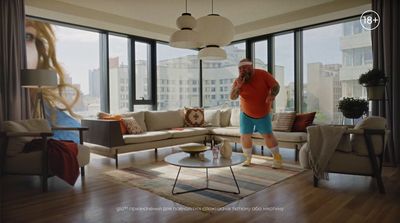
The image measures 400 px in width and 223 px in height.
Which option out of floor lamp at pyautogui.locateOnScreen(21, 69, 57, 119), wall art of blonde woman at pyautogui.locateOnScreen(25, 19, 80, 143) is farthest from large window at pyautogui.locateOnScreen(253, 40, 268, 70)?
floor lamp at pyautogui.locateOnScreen(21, 69, 57, 119)

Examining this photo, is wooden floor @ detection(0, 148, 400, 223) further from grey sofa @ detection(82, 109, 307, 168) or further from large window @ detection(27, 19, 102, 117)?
large window @ detection(27, 19, 102, 117)

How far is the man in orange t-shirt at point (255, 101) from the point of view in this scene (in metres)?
3.90

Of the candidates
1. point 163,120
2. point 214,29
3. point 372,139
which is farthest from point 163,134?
point 372,139

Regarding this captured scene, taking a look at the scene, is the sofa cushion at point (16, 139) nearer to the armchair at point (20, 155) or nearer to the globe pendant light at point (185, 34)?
the armchair at point (20, 155)

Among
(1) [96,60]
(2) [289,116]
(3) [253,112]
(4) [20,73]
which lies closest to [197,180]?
(3) [253,112]

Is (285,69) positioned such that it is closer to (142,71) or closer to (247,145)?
(247,145)

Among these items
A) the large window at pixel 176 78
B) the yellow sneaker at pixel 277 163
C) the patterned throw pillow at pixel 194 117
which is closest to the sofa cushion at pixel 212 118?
the patterned throw pillow at pixel 194 117

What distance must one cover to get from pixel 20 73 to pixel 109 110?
185 centimetres

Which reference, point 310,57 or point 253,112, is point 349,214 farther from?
point 310,57

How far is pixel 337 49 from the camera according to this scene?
4.93 m

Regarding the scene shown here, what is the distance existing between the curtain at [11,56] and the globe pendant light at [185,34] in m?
2.32

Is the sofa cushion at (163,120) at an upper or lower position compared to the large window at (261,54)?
lower

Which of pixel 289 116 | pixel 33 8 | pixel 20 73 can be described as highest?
pixel 33 8

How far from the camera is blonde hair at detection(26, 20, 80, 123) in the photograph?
4.58 metres
